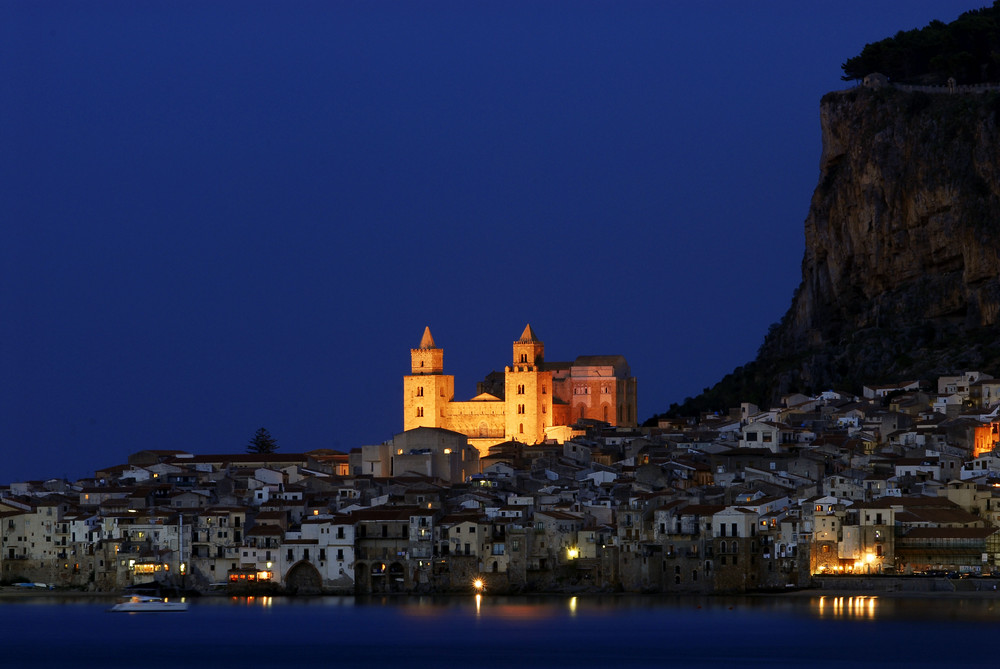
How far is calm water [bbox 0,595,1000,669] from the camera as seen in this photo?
206 ft

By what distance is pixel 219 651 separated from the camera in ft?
216

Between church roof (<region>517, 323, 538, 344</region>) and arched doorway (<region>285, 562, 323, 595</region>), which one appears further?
church roof (<region>517, 323, 538, 344</region>)

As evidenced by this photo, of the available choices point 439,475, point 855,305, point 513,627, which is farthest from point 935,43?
point 513,627

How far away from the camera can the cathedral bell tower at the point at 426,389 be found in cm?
13350

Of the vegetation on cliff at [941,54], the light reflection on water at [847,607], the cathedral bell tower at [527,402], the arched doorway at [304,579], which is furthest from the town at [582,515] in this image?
the vegetation on cliff at [941,54]

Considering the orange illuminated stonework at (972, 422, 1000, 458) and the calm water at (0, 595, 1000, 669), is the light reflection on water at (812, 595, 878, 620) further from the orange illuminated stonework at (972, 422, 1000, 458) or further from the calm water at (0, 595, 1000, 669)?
the orange illuminated stonework at (972, 422, 1000, 458)

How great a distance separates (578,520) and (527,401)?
5108 centimetres

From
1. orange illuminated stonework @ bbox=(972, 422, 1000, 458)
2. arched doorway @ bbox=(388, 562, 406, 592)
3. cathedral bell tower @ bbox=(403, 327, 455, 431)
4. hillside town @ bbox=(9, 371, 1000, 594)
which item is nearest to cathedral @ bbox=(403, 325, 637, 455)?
cathedral bell tower @ bbox=(403, 327, 455, 431)

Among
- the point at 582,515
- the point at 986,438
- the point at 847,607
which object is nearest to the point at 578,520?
the point at 582,515

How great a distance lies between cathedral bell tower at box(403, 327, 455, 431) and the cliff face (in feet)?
60.1

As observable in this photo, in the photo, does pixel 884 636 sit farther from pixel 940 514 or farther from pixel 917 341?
pixel 917 341

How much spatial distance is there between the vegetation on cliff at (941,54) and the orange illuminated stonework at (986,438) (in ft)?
124

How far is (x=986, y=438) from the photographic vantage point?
9556 cm

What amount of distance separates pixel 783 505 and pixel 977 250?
41159 mm
